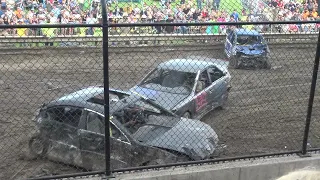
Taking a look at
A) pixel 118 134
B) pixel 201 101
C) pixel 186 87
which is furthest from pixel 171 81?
pixel 118 134

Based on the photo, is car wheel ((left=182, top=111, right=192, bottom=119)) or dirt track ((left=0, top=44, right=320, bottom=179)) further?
car wheel ((left=182, top=111, right=192, bottom=119))

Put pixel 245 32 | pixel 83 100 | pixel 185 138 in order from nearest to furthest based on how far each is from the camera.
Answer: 1. pixel 185 138
2. pixel 83 100
3. pixel 245 32

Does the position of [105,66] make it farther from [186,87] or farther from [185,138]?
[186,87]

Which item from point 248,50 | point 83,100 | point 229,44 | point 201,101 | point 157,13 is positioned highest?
point 157,13

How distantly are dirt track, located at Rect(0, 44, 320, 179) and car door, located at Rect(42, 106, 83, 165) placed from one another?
28 cm

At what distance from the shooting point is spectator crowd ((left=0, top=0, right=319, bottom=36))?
448 inches

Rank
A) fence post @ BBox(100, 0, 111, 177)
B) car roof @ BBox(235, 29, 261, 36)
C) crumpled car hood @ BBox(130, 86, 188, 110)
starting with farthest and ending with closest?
1. car roof @ BBox(235, 29, 261, 36)
2. crumpled car hood @ BBox(130, 86, 188, 110)
3. fence post @ BBox(100, 0, 111, 177)

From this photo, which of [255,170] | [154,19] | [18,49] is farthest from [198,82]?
[18,49]

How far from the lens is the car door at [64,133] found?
684 cm

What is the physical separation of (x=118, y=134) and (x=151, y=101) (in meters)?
1.35

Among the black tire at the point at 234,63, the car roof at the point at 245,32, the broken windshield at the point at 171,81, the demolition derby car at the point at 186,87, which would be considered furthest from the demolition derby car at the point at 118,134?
the car roof at the point at 245,32

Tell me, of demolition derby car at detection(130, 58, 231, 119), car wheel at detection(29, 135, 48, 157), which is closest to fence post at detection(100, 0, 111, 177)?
car wheel at detection(29, 135, 48, 157)

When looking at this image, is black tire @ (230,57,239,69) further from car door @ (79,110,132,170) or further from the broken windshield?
car door @ (79,110,132,170)

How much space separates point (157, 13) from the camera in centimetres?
1241
